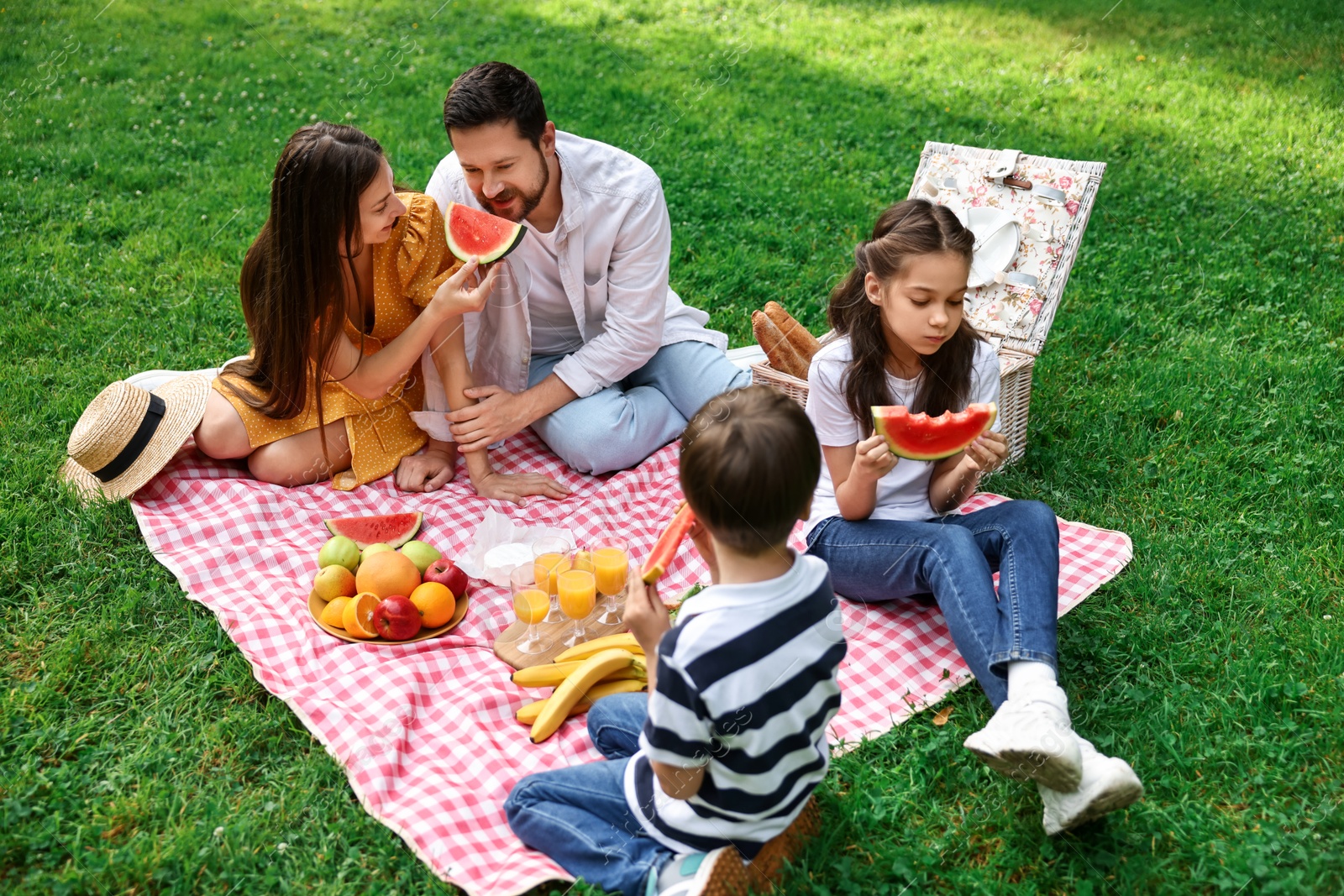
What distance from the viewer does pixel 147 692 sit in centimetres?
323

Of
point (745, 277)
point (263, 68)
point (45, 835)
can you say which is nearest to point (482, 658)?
point (45, 835)

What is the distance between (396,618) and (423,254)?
1636mm

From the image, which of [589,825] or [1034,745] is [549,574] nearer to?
[589,825]

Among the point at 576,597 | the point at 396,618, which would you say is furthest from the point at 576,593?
the point at 396,618

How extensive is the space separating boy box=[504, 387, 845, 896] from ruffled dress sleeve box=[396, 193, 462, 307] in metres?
2.33

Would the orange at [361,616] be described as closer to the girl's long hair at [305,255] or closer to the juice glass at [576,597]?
the juice glass at [576,597]

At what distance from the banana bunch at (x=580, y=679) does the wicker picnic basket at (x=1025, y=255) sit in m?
1.52

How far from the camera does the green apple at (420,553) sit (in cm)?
373

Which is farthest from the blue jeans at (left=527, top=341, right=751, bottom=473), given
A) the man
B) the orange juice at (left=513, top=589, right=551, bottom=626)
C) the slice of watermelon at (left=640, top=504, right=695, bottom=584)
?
the slice of watermelon at (left=640, top=504, right=695, bottom=584)

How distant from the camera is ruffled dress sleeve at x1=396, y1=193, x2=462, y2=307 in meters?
4.28

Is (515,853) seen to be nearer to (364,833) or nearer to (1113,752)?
(364,833)

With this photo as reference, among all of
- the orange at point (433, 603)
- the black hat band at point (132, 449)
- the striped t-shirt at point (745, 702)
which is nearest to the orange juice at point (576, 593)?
the orange at point (433, 603)

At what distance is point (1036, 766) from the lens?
2.59 m

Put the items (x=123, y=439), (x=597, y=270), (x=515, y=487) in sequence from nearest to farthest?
(x=123, y=439), (x=515, y=487), (x=597, y=270)
